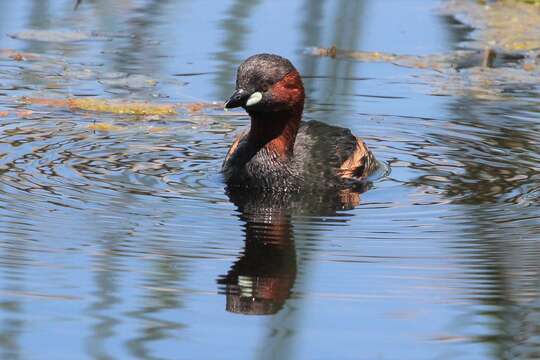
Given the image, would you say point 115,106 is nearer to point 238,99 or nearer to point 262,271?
point 238,99

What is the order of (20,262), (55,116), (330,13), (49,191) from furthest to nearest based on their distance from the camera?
(330,13), (55,116), (49,191), (20,262)

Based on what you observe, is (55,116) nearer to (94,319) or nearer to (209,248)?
(209,248)

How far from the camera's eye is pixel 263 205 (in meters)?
7.91

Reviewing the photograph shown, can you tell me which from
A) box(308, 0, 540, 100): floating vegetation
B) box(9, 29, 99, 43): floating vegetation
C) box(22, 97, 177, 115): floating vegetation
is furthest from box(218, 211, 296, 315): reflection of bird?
box(9, 29, 99, 43): floating vegetation

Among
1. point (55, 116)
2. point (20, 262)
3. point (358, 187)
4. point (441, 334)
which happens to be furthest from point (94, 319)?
point (55, 116)

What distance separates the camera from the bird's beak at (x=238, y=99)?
7.82 m

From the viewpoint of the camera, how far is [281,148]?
28.0 feet

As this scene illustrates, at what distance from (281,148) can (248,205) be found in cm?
80

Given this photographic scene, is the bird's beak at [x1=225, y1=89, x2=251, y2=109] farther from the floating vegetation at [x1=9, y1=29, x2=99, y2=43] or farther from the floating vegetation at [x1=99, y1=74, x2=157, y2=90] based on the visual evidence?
the floating vegetation at [x1=9, y1=29, x2=99, y2=43]

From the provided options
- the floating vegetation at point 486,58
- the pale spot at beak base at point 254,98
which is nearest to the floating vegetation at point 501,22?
the floating vegetation at point 486,58

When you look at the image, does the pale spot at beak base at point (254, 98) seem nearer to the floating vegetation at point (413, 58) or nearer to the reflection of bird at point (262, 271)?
the reflection of bird at point (262, 271)

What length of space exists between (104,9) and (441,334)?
28.9 ft

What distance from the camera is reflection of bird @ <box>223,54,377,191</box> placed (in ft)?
26.9

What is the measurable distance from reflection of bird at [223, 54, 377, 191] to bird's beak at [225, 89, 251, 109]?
2.3 inches
